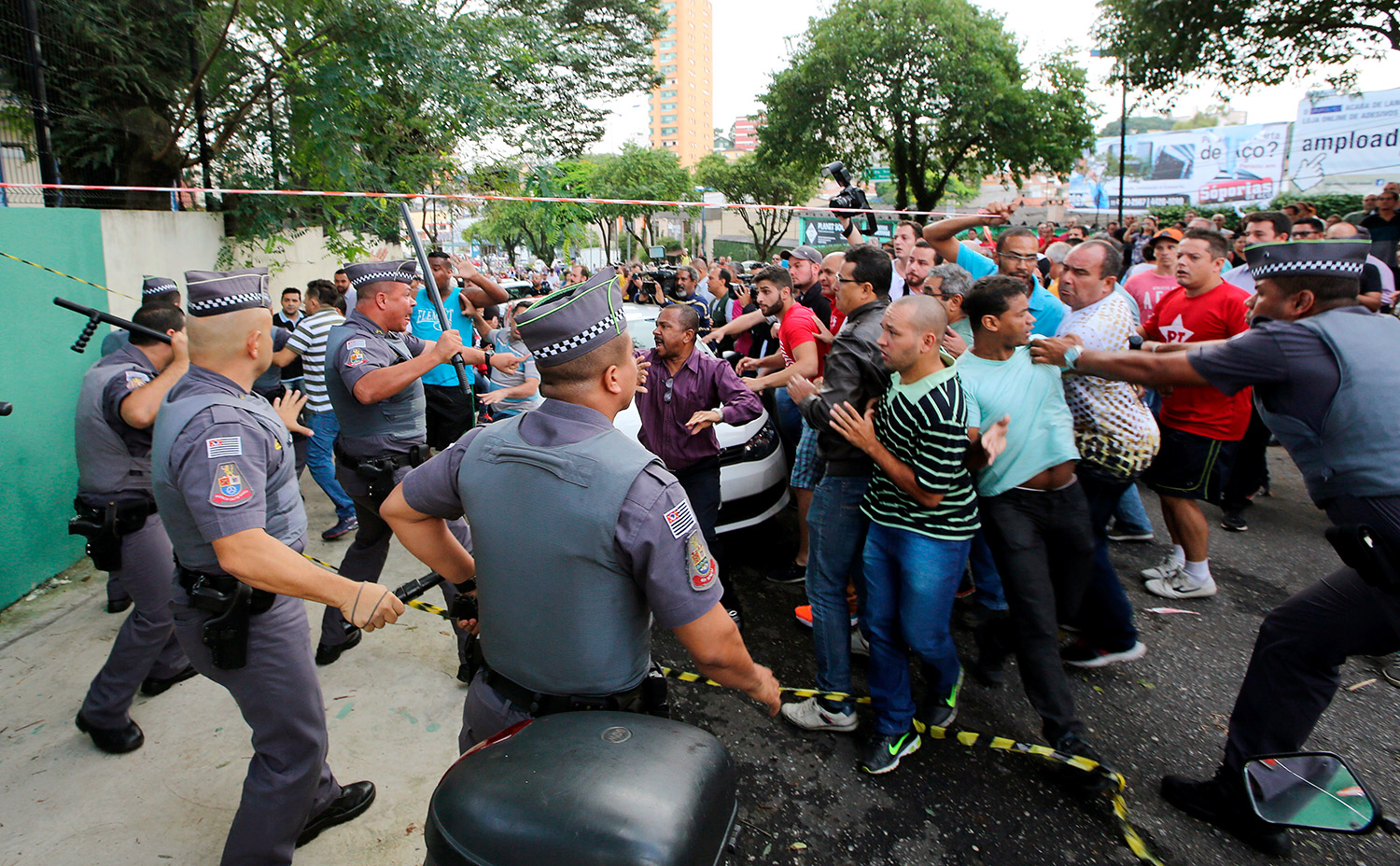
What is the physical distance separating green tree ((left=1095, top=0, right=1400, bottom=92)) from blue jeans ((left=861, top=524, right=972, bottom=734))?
1511 cm

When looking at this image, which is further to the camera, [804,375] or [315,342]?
[315,342]

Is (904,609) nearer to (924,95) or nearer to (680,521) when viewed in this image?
(680,521)

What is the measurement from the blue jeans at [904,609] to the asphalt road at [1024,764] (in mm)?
317

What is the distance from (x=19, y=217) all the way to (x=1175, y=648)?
708cm

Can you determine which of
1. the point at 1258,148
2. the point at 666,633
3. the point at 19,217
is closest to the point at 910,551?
the point at 666,633

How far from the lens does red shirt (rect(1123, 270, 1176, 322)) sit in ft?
18.3

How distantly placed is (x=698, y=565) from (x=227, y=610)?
1521mm

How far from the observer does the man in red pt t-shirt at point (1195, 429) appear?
13.9ft

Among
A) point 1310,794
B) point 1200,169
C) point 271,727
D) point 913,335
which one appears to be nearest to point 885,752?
point 1310,794

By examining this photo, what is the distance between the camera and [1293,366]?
2.37m

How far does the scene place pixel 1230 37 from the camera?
13.6 metres

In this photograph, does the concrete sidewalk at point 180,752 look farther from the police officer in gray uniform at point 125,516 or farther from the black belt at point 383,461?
the black belt at point 383,461

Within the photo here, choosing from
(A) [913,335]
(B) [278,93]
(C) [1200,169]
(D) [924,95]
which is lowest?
(A) [913,335]

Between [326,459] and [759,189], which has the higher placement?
[759,189]
